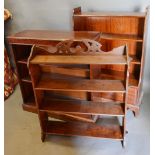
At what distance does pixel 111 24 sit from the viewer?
226 centimetres

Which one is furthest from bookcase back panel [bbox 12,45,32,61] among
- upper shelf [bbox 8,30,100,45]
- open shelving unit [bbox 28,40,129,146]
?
open shelving unit [bbox 28,40,129,146]

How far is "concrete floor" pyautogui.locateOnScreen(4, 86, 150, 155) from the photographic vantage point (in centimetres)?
185

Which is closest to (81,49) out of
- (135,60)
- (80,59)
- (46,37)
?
(80,59)

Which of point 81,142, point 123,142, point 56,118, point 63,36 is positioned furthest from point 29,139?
point 63,36

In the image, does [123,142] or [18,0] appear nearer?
[123,142]

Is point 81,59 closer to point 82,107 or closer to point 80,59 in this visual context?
point 80,59

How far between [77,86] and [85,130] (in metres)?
0.49

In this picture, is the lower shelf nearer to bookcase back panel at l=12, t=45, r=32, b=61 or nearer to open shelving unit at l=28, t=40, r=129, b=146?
open shelving unit at l=28, t=40, r=129, b=146

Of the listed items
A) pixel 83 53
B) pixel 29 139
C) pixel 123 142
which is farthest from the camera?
pixel 29 139

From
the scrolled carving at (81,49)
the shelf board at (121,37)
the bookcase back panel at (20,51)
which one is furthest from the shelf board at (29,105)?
the shelf board at (121,37)

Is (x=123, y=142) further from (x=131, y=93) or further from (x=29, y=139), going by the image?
(x=29, y=139)

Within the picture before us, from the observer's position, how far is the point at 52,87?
69.6 inches

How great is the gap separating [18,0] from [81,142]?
1994mm

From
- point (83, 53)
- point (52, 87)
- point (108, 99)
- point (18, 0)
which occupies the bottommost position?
point (108, 99)
